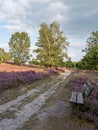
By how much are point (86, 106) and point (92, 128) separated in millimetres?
1896

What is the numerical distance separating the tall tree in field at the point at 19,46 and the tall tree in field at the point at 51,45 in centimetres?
582

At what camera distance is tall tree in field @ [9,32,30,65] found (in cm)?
6556

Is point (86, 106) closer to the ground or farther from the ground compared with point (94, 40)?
closer to the ground

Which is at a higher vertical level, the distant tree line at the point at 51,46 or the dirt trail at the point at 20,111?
the distant tree line at the point at 51,46

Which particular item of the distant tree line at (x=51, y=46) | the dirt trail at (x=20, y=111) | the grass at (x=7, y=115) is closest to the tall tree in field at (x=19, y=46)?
the distant tree line at (x=51, y=46)

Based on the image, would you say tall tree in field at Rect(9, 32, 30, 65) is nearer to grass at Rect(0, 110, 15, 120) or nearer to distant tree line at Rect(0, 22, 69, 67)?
distant tree line at Rect(0, 22, 69, 67)

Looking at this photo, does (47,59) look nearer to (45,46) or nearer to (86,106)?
(45,46)

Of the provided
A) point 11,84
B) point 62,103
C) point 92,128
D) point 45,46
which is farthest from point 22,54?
point 92,128

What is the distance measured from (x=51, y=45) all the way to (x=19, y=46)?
957 cm

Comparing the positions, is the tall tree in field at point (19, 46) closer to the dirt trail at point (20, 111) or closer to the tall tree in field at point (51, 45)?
the tall tree in field at point (51, 45)

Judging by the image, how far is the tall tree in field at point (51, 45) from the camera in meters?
59.6

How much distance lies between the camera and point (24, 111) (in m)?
12.5

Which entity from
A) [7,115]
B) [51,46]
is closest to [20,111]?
[7,115]

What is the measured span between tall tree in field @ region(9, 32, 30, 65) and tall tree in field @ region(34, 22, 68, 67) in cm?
582
